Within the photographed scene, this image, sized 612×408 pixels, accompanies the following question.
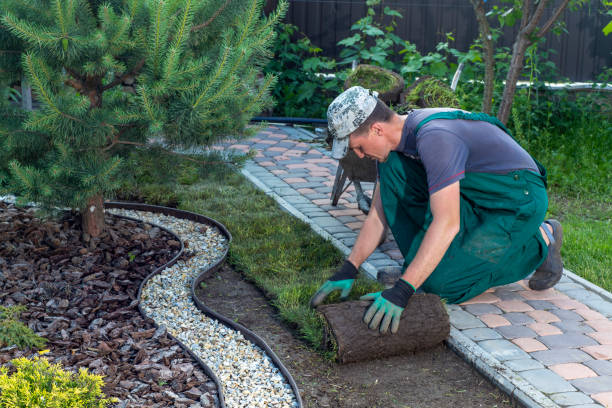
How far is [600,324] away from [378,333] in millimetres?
1397

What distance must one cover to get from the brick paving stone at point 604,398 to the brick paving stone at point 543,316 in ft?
2.52

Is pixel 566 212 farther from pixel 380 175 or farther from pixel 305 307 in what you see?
pixel 305 307

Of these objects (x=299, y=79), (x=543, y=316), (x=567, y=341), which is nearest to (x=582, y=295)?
(x=543, y=316)

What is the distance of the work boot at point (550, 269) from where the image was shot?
4.04 meters

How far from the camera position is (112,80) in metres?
4.33

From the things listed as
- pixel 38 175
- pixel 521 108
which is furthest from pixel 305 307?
pixel 521 108

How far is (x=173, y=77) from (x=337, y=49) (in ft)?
24.6

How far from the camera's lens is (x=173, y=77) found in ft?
12.0

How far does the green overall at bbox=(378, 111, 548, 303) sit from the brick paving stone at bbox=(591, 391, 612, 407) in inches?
38.0

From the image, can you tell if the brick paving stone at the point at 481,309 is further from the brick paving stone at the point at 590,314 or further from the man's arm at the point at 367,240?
the man's arm at the point at 367,240

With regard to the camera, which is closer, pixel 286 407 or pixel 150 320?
pixel 286 407

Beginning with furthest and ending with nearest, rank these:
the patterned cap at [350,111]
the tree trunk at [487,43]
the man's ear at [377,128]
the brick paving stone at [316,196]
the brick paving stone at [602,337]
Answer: the tree trunk at [487,43] < the brick paving stone at [316,196] < the brick paving stone at [602,337] < the man's ear at [377,128] < the patterned cap at [350,111]

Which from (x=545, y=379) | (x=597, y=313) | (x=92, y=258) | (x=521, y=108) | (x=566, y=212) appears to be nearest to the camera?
(x=545, y=379)

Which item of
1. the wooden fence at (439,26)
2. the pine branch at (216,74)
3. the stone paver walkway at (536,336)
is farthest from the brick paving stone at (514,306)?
the wooden fence at (439,26)
